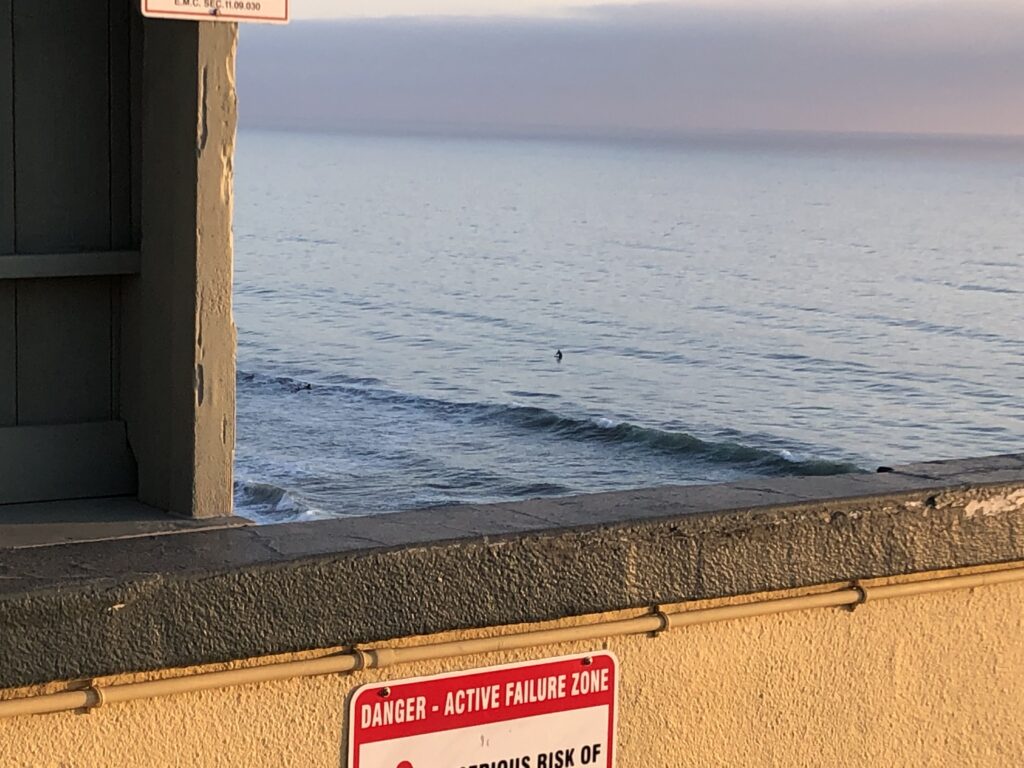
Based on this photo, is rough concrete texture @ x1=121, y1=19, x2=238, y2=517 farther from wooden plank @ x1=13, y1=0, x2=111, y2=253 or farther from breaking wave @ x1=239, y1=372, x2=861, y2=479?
breaking wave @ x1=239, y1=372, x2=861, y2=479

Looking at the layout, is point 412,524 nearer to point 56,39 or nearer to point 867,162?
point 56,39

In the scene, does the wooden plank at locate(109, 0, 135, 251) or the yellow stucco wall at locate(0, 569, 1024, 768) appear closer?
the yellow stucco wall at locate(0, 569, 1024, 768)

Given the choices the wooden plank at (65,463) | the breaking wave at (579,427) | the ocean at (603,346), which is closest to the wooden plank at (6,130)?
the wooden plank at (65,463)

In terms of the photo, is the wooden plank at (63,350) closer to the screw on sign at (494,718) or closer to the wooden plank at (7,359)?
the wooden plank at (7,359)

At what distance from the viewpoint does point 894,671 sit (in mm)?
2830

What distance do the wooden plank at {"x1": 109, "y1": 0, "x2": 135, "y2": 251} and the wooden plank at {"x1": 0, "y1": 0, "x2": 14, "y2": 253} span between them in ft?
0.59

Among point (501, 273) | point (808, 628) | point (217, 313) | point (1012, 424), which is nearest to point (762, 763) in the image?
point (808, 628)

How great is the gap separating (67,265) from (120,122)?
0.30 meters

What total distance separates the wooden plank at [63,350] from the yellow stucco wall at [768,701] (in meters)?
0.92

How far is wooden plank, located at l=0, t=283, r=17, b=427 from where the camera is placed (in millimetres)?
2814

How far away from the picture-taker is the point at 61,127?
2.81 m

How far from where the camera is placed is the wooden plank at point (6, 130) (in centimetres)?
274

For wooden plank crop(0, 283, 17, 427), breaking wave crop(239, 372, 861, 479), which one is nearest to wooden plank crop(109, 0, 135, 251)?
wooden plank crop(0, 283, 17, 427)

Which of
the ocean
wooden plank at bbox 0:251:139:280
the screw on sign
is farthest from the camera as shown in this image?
the ocean
